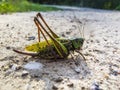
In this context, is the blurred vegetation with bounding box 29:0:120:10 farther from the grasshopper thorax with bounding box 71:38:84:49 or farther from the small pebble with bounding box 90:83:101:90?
the small pebble with bounding box 90:83:101:90

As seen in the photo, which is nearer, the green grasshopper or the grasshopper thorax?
the green grasshopper

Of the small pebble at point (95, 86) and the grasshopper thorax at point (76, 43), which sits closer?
the small pebble at point (95, 86)

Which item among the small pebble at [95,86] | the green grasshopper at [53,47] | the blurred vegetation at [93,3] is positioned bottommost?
the blurred vegetation at [93,3]

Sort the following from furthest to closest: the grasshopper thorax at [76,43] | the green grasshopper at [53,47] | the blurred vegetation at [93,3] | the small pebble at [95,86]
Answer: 1. the blurred vegetation at [93,3]
2. the grasshopper thorax at [76,43]
3. the green grasshopper at [53,47]
4. the small pebble at [95,86]

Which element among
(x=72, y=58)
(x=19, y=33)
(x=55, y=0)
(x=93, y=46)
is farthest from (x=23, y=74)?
(x=55, y=0)

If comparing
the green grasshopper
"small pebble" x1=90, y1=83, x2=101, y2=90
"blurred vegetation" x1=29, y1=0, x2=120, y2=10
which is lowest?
"blurred vegetation" x1=29, y1=0, x2=120, y2=10

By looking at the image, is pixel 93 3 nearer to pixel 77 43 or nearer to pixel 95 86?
pixel 77 43

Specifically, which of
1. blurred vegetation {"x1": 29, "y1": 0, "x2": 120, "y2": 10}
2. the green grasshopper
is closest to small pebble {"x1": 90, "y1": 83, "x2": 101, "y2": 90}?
the green grasshopper

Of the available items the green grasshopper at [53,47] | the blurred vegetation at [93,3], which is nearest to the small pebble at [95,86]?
the green grasshopper at [53,47]

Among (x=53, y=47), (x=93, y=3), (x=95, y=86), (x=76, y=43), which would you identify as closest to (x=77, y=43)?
(x=76, y=43)

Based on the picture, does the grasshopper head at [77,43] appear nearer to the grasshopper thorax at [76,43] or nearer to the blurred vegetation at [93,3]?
the grasshopper thorax at [76,43]

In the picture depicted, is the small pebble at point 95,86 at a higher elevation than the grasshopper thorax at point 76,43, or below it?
below
